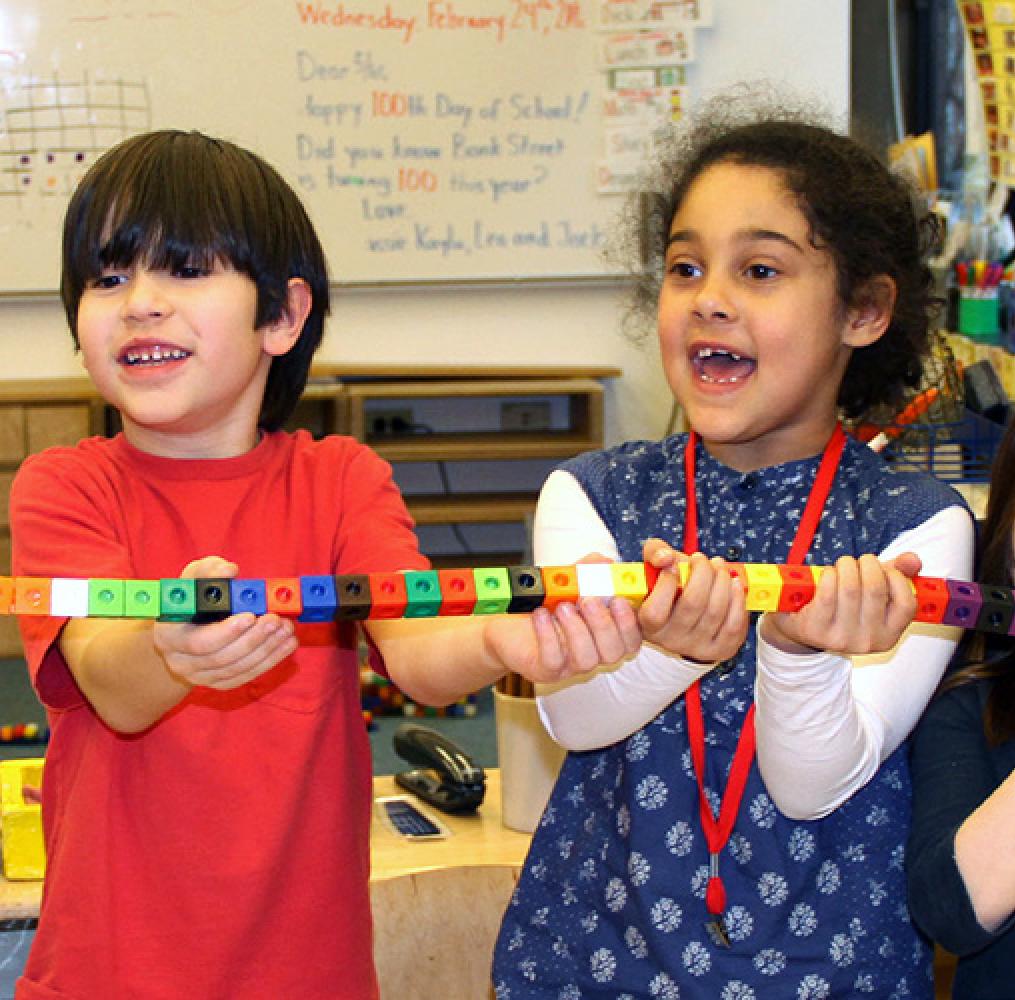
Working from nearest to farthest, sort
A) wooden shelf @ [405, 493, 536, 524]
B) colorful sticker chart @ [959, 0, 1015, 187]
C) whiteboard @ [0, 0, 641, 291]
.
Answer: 1. colorful sticker chart @ [959, 0, 1015, 187]
2. whiteboard @ [0, 0, 641, 291]
3. wooden shelf @ [405, 493, 536, 524]

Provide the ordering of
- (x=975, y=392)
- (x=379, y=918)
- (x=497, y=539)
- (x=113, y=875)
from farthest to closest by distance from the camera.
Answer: (x=497, y=539) → (x=975, y=392) → (x=379, y=918) → (x=113, y=875)

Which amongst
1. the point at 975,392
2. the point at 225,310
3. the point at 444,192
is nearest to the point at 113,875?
the point at 225,310

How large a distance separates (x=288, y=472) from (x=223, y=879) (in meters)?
0.36

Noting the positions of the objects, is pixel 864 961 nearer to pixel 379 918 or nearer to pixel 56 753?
pixel 379 918

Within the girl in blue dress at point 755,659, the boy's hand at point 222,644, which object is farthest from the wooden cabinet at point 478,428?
the boy's hand at point 222,644

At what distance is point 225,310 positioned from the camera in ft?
4.30

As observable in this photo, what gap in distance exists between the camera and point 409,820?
6.12 feet

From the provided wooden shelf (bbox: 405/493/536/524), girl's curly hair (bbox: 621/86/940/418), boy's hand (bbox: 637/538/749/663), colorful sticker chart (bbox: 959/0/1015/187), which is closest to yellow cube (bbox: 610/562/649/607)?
boy's hand (bbox: 637/538/749/663)

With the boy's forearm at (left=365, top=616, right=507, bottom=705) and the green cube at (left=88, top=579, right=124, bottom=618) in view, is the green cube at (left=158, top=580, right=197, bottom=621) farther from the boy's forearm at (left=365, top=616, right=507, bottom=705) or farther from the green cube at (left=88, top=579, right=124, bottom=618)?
the boy's forearm at (left=365, top=616, right=507, bottom=705)

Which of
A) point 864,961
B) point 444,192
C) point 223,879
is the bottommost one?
point 864,961

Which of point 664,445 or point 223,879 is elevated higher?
point 664,445

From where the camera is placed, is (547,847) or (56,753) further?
(547,847)

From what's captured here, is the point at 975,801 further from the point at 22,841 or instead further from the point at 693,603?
the point at 22,841

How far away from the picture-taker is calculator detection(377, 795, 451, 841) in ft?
5.97
